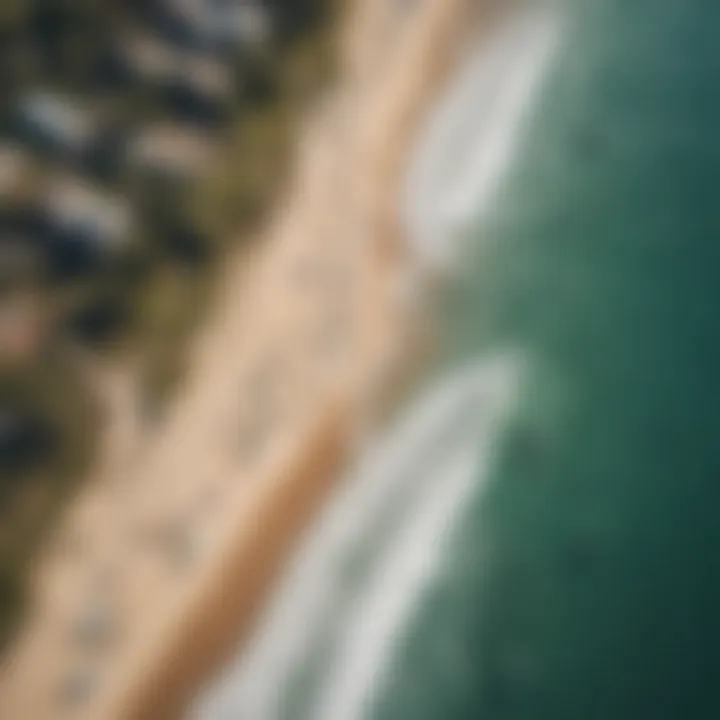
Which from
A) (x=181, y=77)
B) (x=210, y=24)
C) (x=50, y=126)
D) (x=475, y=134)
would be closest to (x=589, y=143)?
(x=475, y=134)

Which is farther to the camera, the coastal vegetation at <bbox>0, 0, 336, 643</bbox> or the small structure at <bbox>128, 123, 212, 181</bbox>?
the small structure at <bbox>128, 123, 212, 181</bbox>

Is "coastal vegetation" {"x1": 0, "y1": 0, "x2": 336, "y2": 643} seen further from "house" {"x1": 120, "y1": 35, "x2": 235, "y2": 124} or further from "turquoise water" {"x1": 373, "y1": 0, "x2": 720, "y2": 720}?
"turquoise water" {"x1": 373, "y1": 0, "x2": 720, "y2": 720}

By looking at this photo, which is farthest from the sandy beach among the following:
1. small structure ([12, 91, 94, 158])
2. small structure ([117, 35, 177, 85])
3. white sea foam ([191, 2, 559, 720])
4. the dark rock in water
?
small structure ([12, 91, 94, 158])

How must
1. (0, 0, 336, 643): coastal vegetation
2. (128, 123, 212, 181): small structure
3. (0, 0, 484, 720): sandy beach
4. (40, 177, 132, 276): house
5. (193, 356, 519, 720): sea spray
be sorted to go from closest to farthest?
(0, 0, 484, 720): sandy beach, (193, 356, 519, 720): sea spray, (0, 0, 336, 643): coastal vegetation, (40, 177, 132, 276): house, (128, 123, 212, 181): small structure

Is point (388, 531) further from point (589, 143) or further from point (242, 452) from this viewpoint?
point (589, 143)

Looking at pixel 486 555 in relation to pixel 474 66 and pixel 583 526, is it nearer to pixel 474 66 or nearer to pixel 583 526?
pixel 583 526

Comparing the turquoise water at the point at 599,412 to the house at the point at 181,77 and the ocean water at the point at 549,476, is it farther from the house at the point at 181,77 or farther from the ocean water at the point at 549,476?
the house at the point at 181,77
